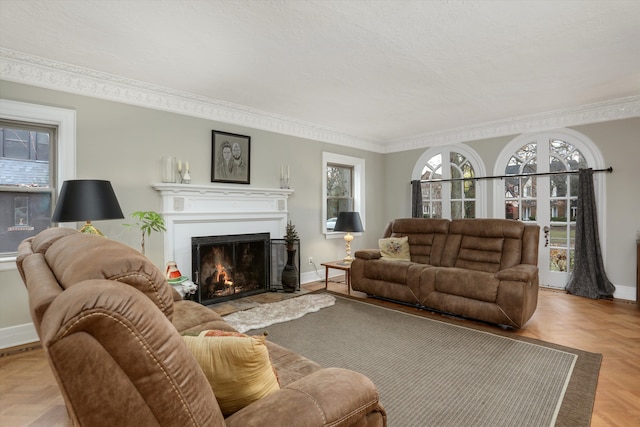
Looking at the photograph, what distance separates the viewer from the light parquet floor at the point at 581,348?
197 cm

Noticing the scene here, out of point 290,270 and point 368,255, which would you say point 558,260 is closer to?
point 368,255

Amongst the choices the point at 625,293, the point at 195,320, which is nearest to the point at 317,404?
the point at 195,320

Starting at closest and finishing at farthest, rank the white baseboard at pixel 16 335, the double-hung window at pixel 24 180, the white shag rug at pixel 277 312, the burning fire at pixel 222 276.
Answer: the white baseboard at pixel 16 335
the double-hung window at pixel 24 180
the white shag rug at pixel 277 312
the burning fire at pixel 222 276

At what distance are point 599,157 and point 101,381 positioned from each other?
19.0 feet

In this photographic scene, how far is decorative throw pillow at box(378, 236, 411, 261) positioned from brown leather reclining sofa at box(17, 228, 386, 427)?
372 centimetres

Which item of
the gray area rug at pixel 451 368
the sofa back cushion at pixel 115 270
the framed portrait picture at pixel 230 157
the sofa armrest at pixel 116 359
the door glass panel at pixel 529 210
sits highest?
the framed portrait picture at pixel 230 157

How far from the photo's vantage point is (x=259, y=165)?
4758mm

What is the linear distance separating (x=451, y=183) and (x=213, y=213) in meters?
3.99

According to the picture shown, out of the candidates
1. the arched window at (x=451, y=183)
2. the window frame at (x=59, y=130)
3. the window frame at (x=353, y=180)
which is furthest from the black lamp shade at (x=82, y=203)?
the arched window at (x=451, y=183)

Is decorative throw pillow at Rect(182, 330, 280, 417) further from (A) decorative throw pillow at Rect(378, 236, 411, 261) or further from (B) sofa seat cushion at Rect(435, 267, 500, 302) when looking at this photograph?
(A) decorative throw pillow at Rect(378, 236, 411, 261)

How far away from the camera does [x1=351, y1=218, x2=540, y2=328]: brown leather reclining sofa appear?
11.0 feet

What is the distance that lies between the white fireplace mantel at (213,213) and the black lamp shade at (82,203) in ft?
3.67

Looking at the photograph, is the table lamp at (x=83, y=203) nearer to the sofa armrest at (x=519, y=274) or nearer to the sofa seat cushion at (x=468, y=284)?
the sofa seat cushion at (x=468, y=284)

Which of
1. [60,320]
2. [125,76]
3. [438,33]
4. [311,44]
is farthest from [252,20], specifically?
[60,320]
